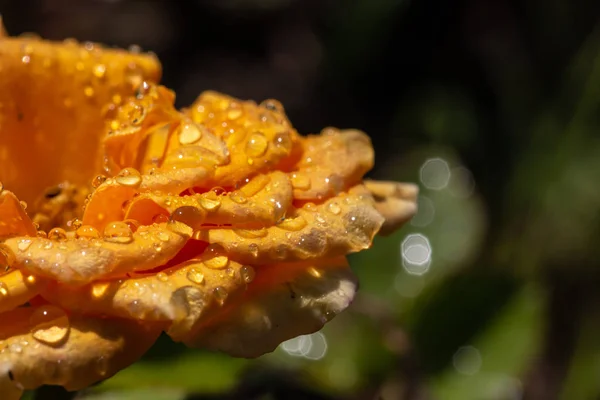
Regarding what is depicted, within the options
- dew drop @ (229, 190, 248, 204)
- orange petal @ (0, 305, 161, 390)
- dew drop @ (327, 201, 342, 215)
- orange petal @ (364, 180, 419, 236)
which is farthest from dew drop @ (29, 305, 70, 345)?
orange petal @ (364, 180, 419, 236)

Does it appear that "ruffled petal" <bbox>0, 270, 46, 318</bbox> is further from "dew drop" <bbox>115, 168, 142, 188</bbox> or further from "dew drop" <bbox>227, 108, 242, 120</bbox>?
"dew drop" <bbox>227, 108, 242, 120</bbox>

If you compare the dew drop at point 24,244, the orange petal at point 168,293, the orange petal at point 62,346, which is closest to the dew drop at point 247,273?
the orange petal at point 168,293

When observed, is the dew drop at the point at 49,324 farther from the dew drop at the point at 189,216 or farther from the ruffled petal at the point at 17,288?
the dew drop at the point at 189,216

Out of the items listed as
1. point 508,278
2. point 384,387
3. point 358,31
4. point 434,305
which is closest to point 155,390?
point 384,387

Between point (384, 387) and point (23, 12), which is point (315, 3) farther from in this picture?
point (384, 387)

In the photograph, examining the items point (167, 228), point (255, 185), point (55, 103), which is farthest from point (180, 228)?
point (55, 103)

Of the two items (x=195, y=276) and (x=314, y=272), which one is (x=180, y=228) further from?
(x=314, y=272)
